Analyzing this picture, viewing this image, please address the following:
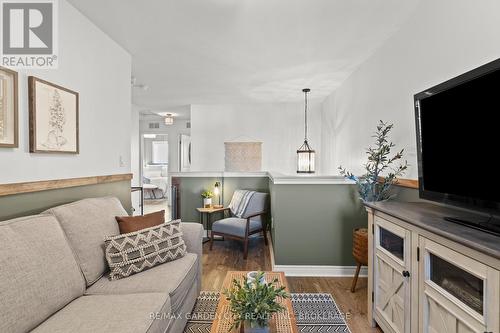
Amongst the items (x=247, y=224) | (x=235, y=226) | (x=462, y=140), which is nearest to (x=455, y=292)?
(x=462, y=140)

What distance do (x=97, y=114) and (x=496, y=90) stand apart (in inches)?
118

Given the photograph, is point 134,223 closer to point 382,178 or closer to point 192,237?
point 192,237

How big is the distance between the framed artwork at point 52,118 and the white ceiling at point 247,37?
772mm

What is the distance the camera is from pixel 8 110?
5.66ft

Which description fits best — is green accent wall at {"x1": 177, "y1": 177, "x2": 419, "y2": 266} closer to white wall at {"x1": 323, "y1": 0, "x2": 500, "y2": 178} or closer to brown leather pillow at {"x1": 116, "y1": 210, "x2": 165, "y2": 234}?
white wall at {"x1": 323, "y1": 0, "x2": 500, "y2": 178}

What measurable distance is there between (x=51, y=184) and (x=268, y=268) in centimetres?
245

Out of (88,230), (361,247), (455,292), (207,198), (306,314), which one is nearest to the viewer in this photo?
(455,292)

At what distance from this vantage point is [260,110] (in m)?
5.95

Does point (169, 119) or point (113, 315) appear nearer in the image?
point (113, 315)

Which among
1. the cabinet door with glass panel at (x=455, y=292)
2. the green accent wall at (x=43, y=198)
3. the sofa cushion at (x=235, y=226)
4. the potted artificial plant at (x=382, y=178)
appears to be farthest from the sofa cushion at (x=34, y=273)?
the potted artificial plant at (x=382, y=178)

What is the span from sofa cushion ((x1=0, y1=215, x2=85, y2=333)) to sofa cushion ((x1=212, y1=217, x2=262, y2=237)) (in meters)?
2.34

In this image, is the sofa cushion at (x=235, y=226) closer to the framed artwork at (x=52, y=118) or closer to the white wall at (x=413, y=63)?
the white wall at (x=413, y=63)

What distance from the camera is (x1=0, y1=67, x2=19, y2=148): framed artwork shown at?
1.69 metres

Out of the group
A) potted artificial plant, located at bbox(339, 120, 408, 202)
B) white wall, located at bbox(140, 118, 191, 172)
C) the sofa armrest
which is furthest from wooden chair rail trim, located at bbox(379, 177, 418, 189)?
white wall, located at bbox(140, 118, 191, 172)
